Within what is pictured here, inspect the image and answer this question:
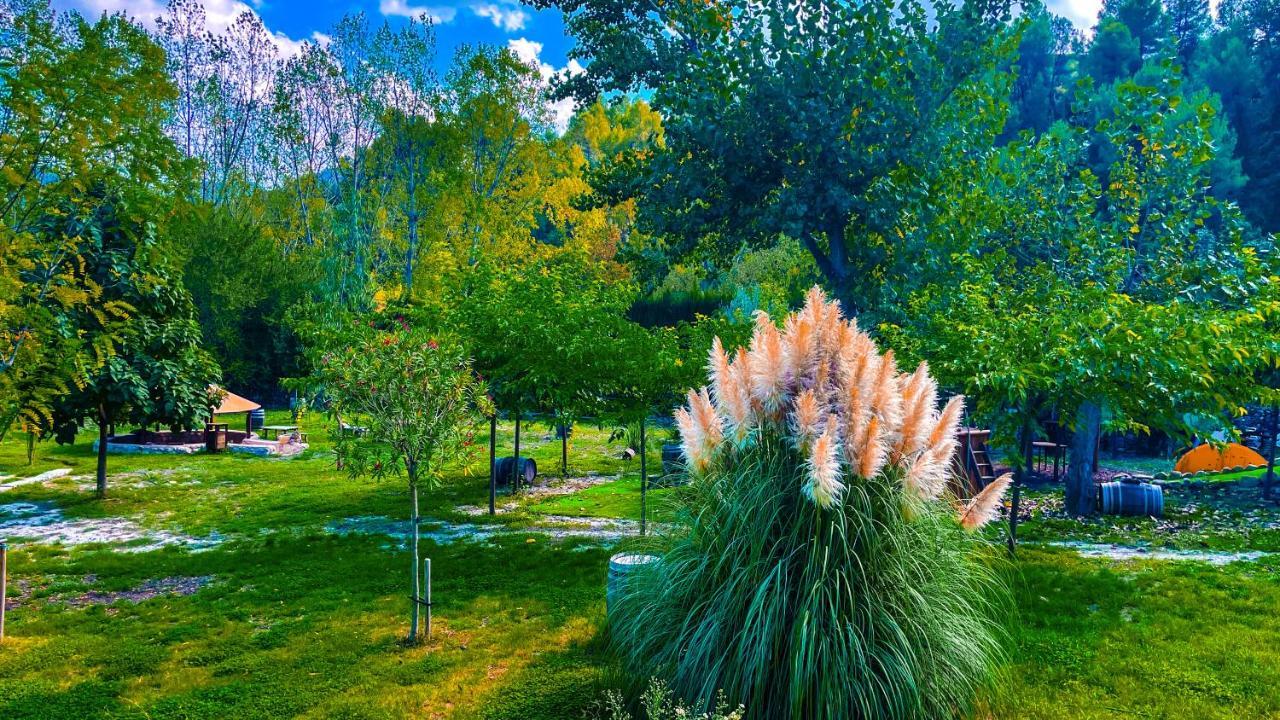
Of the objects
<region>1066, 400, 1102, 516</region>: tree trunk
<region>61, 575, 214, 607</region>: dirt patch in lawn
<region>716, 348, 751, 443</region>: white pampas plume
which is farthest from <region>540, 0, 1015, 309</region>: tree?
<region>61, 575, 214, 607</region>: dirt patch in lawn

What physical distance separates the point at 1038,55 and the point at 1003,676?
50449 mm

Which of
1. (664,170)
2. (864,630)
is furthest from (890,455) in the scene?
(664,170)

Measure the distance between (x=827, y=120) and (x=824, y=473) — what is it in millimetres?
10462

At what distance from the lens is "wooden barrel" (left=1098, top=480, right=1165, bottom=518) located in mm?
11750

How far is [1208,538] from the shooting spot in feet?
33.2

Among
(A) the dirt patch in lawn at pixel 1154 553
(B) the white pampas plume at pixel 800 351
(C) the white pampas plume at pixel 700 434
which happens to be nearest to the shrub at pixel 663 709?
(C) the white pampas plume at pixel 700 434

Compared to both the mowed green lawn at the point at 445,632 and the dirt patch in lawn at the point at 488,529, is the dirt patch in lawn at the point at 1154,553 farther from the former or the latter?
the dirt patch in lawn at the point at 488,529

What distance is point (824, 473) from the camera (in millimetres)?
4020

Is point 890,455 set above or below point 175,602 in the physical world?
above

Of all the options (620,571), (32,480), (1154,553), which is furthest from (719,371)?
(32,480)

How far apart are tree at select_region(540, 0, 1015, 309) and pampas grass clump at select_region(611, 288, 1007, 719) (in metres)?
9.20

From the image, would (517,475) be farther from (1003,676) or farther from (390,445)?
(1003,676)

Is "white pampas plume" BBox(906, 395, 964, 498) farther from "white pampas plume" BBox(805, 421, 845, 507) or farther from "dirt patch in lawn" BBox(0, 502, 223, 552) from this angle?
"dirt patch in lawn" BBox(0, 502, 223, 552)

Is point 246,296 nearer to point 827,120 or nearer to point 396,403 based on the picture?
point 827,120
